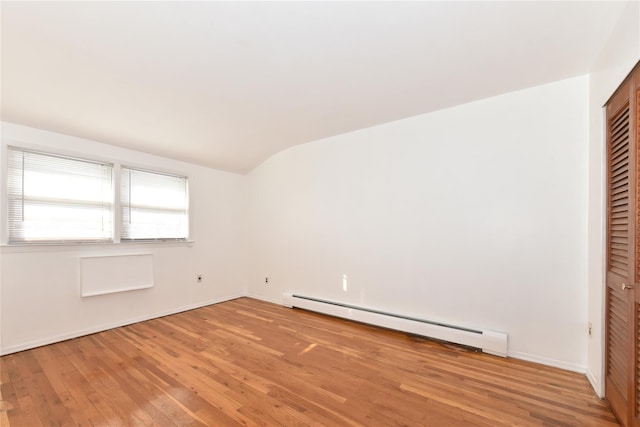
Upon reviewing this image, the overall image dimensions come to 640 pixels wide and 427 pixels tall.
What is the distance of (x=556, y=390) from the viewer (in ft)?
6.61

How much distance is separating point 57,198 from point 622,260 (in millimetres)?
5141

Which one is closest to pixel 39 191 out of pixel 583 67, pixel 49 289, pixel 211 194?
pixel 49 289

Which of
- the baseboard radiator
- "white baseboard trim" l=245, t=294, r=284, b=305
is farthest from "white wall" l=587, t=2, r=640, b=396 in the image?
"white baseboard trim" l=245, t=294, r=284, b=305

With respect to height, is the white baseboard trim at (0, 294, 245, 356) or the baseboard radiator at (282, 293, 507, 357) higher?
the baseboard radiator at (282, 293, 507, 357)

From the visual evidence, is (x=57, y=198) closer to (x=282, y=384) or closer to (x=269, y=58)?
(x=269, y=58)

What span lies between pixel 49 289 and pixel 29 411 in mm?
1553

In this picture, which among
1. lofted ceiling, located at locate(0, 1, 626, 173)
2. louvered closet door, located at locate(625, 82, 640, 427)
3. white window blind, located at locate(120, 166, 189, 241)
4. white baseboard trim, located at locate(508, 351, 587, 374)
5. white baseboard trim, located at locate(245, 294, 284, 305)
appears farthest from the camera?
white baseboard trim, located at locate(245, 294, 284, 305)

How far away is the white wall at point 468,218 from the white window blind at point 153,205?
6.31ft

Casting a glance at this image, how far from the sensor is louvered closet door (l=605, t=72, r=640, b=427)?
151cm

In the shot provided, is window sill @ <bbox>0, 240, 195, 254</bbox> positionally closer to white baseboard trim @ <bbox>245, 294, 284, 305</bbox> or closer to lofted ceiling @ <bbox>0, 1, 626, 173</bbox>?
lofted ceiling @ <bbox>0, 1, 626, 173</bbox>

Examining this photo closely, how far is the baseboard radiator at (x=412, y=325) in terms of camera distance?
2574 mm

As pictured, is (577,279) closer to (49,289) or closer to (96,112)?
(96,112)

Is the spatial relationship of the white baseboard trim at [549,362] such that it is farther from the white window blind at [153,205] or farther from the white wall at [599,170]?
the white window blind at [153,205]

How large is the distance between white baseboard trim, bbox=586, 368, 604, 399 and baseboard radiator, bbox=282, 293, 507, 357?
0.57 meters
